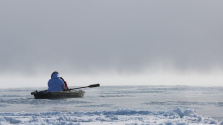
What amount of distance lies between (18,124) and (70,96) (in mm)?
15749

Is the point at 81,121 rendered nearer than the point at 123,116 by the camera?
Yes

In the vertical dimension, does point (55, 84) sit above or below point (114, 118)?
above

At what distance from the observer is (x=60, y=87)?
30.4 m

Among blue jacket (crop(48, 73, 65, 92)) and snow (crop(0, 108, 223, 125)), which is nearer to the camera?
snow (crop(0, 108, 223, 125))

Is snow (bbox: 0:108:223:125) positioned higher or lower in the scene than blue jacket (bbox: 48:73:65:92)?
lower

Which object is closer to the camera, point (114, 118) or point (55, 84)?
point (114, 118)

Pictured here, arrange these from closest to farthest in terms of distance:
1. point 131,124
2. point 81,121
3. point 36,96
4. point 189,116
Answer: point 131,124 → point 81,121 → point 189,116 → point 36,96

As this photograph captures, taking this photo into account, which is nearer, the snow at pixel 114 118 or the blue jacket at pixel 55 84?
the snow at pixel 114 118

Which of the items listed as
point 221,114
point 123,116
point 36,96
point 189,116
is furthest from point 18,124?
point 36,96

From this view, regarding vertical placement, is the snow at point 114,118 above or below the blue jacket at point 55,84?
below

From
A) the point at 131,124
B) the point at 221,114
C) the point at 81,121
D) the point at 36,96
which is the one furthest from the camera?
the point at 36,96

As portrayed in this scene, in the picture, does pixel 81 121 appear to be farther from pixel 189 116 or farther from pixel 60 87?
pixel 60 87

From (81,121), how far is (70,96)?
598 inches

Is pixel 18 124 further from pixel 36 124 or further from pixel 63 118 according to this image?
pixel 63 118
